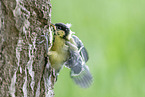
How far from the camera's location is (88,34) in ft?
10.5

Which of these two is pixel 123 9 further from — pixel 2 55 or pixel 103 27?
pixel 2 55

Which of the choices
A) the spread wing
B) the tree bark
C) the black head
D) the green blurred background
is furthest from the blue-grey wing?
the green blurred background

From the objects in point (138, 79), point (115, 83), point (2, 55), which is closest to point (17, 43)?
point (2, 55)

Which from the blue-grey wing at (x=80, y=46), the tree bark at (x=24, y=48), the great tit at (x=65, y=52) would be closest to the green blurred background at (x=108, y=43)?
the blue-grey wing at (x=80, y=46)

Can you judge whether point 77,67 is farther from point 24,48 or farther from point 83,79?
point 24,48

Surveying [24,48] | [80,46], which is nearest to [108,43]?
[80,46]

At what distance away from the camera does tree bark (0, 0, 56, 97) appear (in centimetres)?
108

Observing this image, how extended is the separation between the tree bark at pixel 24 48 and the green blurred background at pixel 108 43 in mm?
1640

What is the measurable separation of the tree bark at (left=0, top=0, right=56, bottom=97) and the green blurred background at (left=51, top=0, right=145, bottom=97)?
164cm

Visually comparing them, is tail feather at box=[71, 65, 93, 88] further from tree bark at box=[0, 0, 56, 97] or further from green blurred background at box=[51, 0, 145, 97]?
green blurred background at box=[51, 0, 145, 97]

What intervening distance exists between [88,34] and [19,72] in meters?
2.12

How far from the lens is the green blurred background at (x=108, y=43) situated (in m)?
3.03

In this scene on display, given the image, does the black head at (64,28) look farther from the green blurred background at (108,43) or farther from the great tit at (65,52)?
the green blurred background at (108,43)

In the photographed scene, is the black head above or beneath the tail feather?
above
